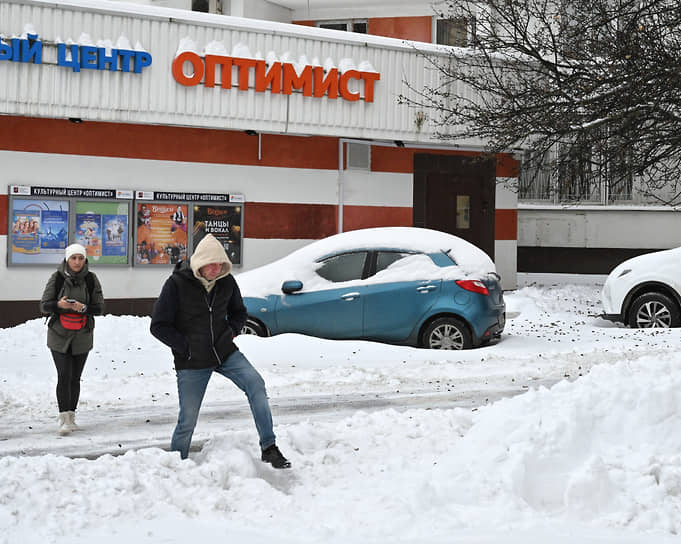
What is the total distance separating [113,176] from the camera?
52.6 ft

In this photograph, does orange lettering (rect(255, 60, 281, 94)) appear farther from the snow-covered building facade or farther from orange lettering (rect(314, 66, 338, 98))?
orange lettering (rect(314, 66, 338, 98))

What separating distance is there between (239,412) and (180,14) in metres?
8.81

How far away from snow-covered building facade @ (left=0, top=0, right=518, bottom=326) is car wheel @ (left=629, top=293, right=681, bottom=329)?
12.7 ft

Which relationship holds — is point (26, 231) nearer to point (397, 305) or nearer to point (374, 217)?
point (374, 217)

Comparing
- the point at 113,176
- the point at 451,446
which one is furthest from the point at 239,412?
the point at 113,176

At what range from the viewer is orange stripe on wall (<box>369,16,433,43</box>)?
20781 millimetres

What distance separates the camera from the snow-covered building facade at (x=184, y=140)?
15148 millimetres

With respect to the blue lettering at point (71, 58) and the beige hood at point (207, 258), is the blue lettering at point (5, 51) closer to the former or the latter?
the blue lettering at point (71, 58)

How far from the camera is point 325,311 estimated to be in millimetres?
12172

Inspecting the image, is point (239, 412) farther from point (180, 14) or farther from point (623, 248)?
point (623, 248)

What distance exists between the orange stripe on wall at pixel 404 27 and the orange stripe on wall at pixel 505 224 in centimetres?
428

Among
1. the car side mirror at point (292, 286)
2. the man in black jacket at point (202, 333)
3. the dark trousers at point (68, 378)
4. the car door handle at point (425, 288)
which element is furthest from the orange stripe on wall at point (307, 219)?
the man in black jacket at point (202, 333)

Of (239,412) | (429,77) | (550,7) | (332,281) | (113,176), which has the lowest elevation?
(239,412)

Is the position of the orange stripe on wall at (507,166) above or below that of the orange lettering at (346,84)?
below
